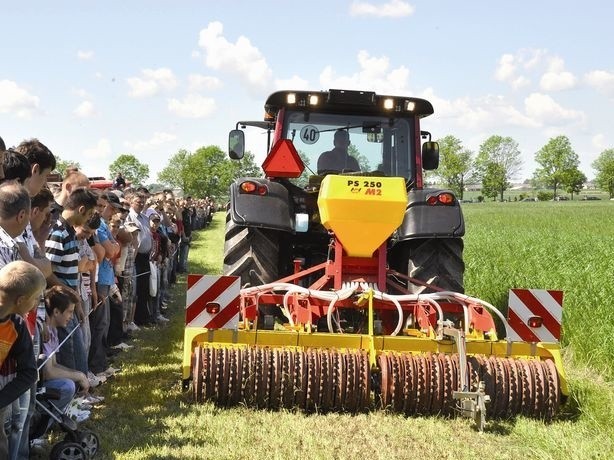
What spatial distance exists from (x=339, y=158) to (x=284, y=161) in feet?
2.89

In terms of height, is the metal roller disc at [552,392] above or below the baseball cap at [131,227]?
below

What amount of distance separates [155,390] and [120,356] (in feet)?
4.82

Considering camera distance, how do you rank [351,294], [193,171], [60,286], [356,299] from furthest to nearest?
[193,171], [356,299], [351,294], [60,286]

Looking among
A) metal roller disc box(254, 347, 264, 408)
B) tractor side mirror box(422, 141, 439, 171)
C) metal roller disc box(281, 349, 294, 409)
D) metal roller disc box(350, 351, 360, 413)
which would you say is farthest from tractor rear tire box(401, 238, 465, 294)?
metal roller disc box(254, 347, 264, 408)

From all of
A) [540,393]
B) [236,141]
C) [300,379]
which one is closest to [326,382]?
[300,379]

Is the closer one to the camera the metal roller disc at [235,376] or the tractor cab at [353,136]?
the metal roller disc at [235,376]

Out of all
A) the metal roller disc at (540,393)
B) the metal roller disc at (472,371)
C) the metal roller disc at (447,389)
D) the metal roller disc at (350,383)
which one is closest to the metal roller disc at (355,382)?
the metal roller disc at (350,383)

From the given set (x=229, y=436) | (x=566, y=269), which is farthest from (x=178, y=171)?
(x=229, y=436)

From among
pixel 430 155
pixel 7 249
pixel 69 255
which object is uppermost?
pixel 430 155

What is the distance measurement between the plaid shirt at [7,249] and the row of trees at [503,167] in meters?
94.6

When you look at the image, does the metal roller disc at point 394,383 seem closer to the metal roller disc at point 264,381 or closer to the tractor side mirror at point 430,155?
the metal roller disc at point 264,381

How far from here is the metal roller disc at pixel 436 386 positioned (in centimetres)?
453

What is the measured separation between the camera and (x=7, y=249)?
3.34 meters

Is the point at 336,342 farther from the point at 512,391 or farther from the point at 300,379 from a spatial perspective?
the point at 512,391
